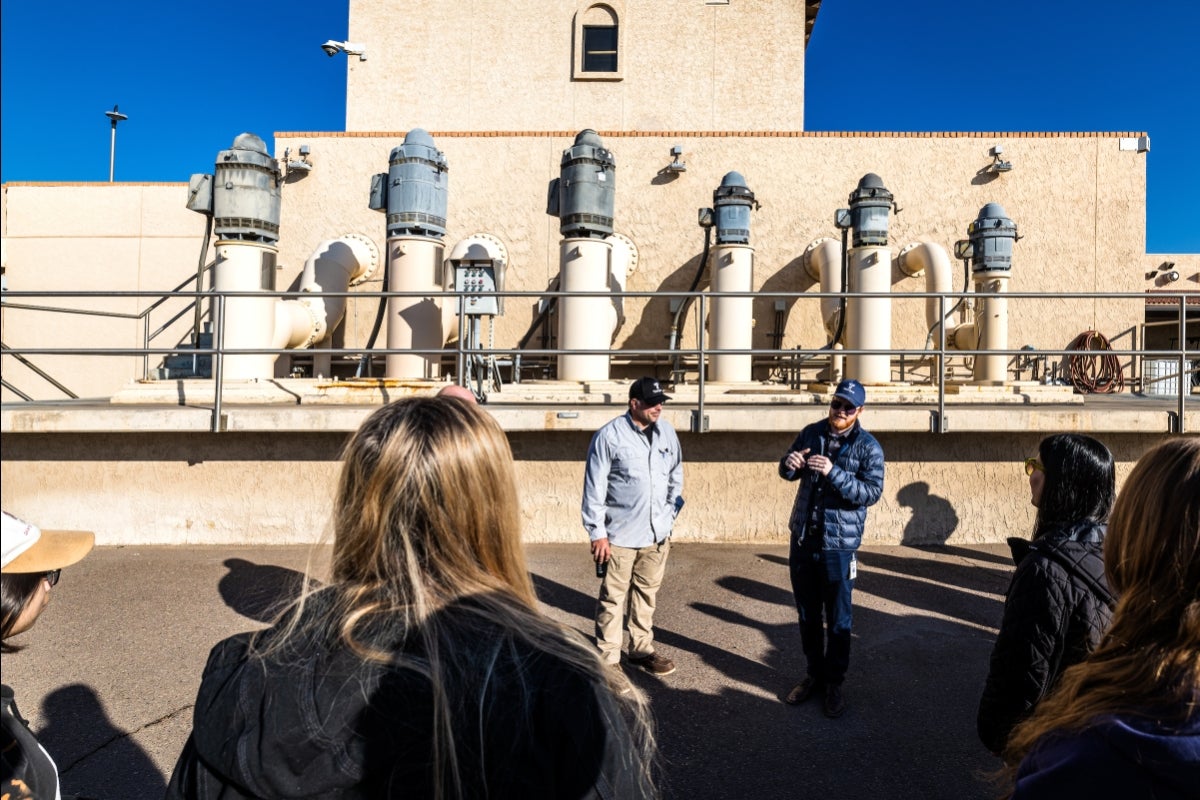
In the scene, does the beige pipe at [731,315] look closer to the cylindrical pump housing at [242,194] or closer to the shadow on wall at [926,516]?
the shadow on wall at [926,516]

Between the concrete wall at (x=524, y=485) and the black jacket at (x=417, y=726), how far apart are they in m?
5.63

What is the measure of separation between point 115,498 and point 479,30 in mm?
8967

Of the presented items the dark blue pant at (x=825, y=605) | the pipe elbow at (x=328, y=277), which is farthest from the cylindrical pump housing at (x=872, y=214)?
the pipe elbow at (x=328, y=277)

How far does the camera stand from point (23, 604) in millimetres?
1586

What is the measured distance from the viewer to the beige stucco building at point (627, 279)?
666 centimetres

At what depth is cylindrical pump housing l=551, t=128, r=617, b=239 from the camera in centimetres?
753

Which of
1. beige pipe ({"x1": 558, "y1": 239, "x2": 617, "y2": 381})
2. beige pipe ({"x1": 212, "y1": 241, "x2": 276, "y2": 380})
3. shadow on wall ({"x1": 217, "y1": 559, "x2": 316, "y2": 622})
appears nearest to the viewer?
shadow on wall ({"x1": 217, "y1": 559, "x2": 316, "y2": 622})

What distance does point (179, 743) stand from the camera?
342 cm

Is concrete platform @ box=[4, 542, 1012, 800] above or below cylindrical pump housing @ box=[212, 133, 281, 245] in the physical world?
below

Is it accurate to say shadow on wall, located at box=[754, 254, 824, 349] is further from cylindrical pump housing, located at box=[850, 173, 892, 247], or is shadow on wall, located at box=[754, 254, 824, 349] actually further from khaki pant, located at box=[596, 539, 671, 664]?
khaki pant, located at box=[596, 539, 671, 664]

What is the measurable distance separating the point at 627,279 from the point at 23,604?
914 centimetres

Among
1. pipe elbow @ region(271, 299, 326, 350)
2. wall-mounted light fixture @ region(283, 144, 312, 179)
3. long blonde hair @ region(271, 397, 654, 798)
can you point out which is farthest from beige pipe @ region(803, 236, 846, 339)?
long blonde hair @ region(271, 397, 654, 798)

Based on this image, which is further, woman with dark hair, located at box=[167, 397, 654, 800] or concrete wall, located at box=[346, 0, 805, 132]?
concrete wall, located at box=[346, 0, 805, 132]

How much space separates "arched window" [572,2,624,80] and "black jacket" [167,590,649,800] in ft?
39.3
